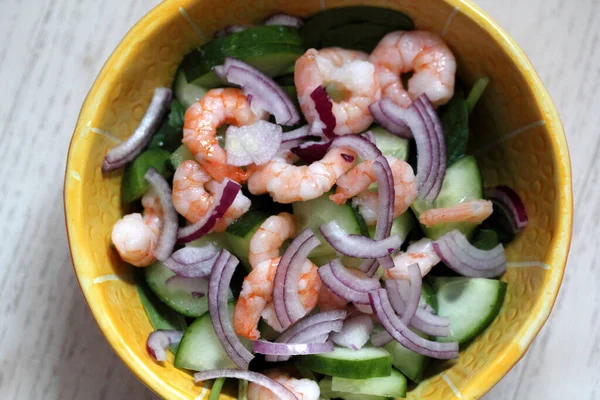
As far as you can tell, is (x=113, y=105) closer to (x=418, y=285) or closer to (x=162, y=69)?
(x=162, y=69)

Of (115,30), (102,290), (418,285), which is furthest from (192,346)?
(115,30)

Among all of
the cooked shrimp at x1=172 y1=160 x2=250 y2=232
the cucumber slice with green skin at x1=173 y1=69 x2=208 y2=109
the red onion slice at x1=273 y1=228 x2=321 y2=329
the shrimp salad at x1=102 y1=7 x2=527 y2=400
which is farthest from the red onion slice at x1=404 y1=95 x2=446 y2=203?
the cucumber slice with green skin at x1=173 y1=69 x2=208 y2=109

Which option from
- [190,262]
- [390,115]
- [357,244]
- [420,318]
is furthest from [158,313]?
[390,115]

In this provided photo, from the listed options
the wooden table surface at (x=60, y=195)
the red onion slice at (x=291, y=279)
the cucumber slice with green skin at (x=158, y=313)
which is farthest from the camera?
the wooden table surface at (x=60, y=195)

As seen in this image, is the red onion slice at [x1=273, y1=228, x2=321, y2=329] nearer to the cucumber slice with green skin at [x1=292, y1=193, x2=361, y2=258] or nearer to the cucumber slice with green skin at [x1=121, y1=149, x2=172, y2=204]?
the cucumber slice with green skin at [x1=292, y1=193, x2=361, y2=258]

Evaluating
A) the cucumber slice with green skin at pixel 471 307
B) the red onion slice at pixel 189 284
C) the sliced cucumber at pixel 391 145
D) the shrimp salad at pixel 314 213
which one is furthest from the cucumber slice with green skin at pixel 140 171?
the cucumber slice with green skin at pixel 471 307

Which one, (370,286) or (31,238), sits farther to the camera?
(31,238)

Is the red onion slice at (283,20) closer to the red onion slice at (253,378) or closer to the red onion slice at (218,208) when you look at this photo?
the red onion slice at (218,208)
